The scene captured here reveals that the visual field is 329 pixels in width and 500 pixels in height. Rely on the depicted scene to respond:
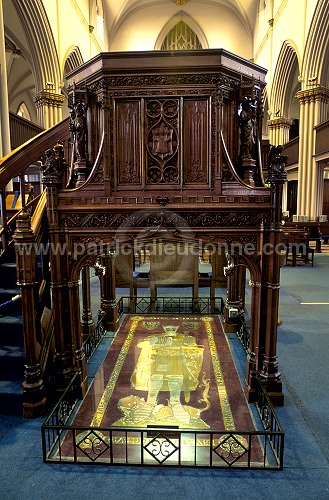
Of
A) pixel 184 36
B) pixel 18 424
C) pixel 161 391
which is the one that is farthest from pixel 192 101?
pixel 184 36

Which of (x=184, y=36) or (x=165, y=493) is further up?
(x=184, y=36)

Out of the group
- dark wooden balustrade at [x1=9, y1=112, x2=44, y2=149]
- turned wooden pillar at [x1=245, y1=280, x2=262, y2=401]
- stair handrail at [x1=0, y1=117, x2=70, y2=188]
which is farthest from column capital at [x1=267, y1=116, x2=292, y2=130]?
turned wooden pillar at [x1=245, y1=280, x2=262, y2=401]

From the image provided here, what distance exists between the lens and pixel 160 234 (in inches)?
140

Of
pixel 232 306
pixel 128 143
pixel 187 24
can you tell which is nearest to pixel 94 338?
pixel 232 306

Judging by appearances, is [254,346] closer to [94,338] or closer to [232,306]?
[232,306]

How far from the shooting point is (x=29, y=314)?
345 centimetres

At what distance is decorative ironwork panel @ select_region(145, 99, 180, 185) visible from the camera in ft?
11.9

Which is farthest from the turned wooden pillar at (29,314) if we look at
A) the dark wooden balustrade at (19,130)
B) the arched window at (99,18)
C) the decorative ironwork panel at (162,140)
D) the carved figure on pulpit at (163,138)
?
the arched window at (99,18)

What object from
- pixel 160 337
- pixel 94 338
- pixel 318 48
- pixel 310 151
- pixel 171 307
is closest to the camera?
pixel 94 338

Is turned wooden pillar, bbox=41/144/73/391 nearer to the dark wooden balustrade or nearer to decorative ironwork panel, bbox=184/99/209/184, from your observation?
decorative ironwork panel, bbox=184/99/209/184

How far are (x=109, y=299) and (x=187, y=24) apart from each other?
22900mm

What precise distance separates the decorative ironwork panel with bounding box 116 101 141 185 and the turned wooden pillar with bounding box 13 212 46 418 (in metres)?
1.11

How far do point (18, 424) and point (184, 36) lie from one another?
998 inches

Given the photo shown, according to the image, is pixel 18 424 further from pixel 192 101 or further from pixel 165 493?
pixel 192 101
